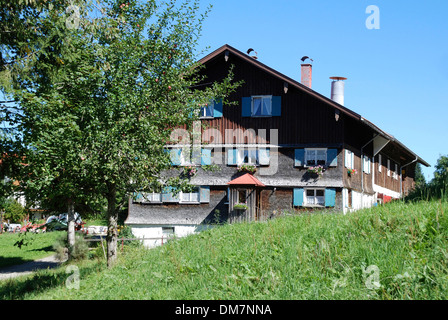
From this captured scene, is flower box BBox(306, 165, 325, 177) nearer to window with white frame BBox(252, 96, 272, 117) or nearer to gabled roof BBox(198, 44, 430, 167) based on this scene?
gabled roof BBox(198, 44, 430, 167)

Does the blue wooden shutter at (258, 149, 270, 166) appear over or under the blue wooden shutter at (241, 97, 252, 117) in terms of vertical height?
under

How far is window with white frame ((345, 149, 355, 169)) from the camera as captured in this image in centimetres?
2295

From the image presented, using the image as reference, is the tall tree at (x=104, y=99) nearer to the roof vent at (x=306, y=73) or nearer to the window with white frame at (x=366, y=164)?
the roof vent at (x=306, y=73)

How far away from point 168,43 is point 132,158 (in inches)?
137

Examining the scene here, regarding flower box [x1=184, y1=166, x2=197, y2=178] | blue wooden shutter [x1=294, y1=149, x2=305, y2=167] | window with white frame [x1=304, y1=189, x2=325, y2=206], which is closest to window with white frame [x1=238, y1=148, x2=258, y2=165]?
blue wooden shutter [x1=294, y1=149, x2=305, y2=167]

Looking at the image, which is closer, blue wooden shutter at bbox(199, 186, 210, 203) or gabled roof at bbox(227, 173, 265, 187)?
gabled roof at bbox(227, 173, 265, 187)

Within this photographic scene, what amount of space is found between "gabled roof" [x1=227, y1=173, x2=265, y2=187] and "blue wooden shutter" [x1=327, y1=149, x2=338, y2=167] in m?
3.38

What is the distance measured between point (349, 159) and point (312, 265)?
57.4 feet

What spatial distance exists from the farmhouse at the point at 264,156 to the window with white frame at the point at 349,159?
0.10ft

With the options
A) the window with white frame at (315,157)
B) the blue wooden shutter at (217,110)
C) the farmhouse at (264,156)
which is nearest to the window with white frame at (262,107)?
the farmhouse at (264,156)

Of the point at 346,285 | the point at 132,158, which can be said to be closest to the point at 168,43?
the point at 132,158

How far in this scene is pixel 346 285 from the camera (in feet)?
19.5

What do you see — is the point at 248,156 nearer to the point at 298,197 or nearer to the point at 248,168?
the point at 248,168
